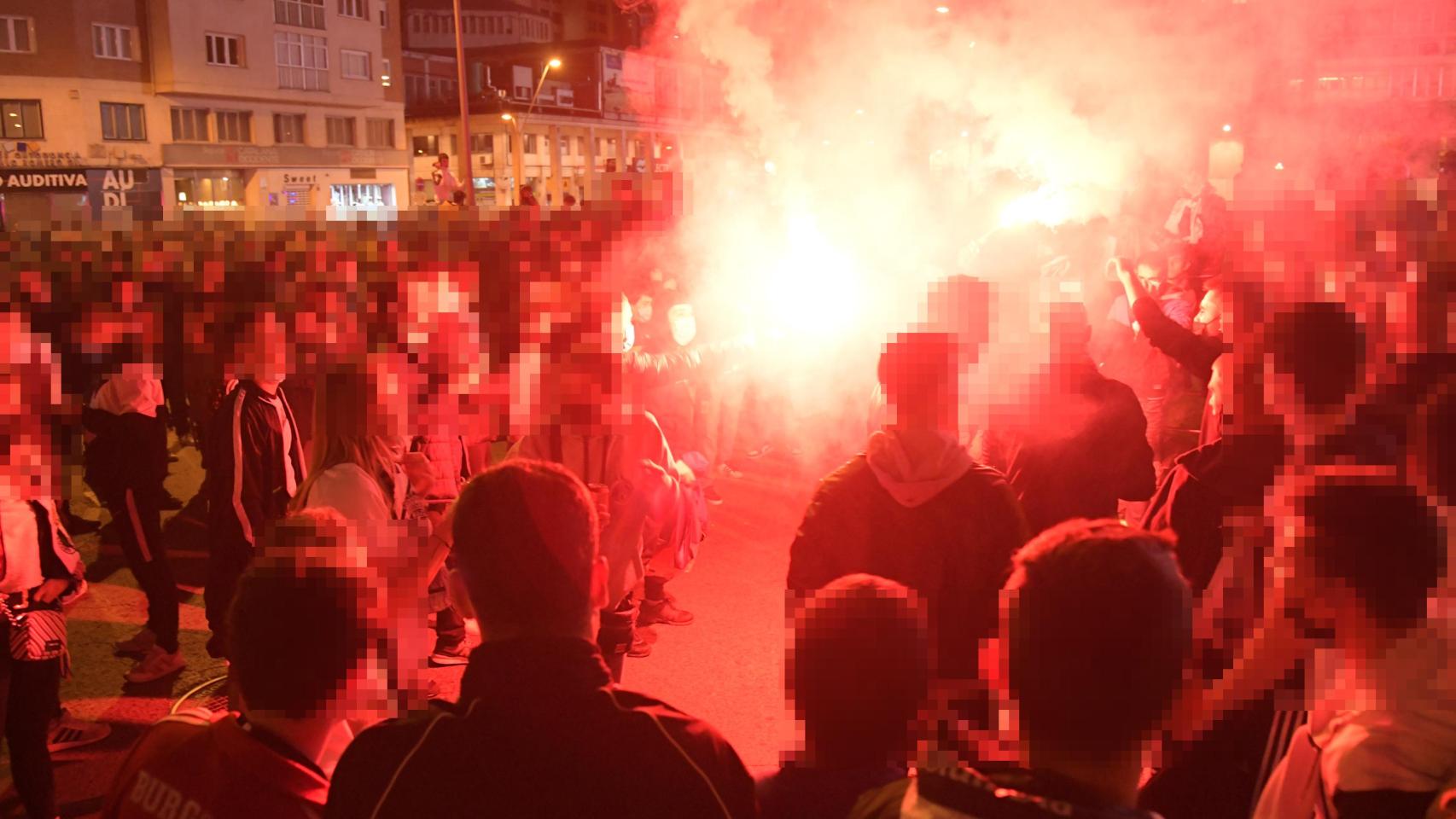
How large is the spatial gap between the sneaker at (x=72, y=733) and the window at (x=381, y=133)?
45.4m

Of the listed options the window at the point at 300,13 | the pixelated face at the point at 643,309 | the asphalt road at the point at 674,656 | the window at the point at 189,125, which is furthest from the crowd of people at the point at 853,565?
the window at the point at 300,13

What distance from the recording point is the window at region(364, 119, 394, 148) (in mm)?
46781

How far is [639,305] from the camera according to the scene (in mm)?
9305

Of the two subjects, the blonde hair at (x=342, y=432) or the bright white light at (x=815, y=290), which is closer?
the blonde hair at (x=342, y=432)

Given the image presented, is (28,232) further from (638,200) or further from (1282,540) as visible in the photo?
(1282,540)

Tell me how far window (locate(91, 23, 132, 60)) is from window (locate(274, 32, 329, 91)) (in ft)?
19.7

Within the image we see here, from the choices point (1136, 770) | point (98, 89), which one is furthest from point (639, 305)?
point (98, 89)

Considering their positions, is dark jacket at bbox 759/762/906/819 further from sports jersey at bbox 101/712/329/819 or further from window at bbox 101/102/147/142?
window at bbox 101/102/147/142

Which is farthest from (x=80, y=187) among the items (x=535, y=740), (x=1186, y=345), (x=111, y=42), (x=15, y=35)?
(x=535, y=740)

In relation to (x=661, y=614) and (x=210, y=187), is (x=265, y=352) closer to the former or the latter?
(x=661, y=614)

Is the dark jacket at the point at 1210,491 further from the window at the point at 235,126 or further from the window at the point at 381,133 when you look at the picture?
the window at the point at 381,133

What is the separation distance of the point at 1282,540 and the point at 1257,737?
54 centimetres

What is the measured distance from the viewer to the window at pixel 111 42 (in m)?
36.0

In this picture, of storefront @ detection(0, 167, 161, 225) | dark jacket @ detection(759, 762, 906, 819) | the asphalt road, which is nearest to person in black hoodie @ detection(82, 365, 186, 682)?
the asphalt road
